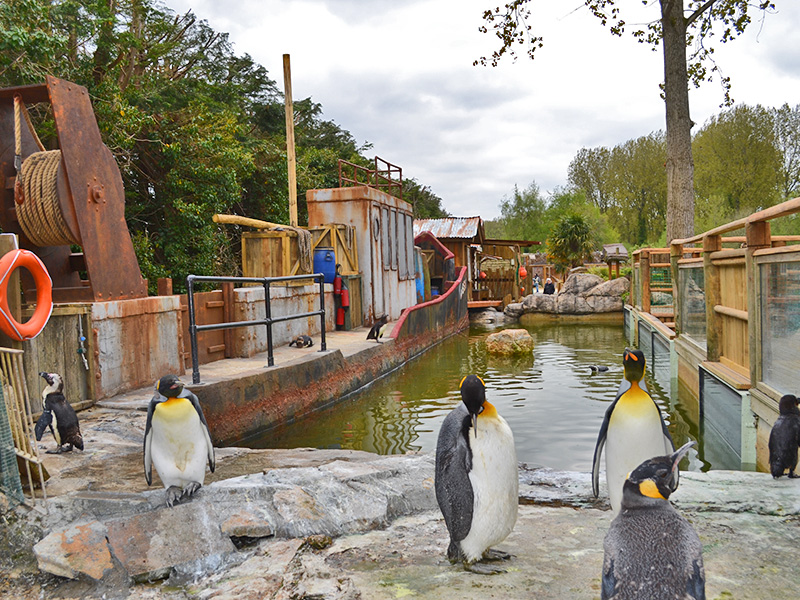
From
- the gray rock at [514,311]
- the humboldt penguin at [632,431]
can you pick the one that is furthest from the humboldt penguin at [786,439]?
the gray rock at [514,311]

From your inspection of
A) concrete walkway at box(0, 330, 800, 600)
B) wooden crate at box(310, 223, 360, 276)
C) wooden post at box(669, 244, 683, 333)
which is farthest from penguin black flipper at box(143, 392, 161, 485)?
wooden crate at box(310, 223, 360, 276)

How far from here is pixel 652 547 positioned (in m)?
2.29

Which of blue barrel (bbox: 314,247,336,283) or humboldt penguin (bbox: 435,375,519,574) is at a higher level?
blue barrel (bbox: 314,247,336,283)

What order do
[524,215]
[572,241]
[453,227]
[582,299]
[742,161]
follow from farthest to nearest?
1. [524,215]
2. [742,161]
3. [572,241]
4. [453,227]
5. [582,299]

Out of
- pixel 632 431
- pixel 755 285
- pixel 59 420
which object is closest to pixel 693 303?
pixel 755 285

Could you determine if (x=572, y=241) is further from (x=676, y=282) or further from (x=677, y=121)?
(x=676, y=282)

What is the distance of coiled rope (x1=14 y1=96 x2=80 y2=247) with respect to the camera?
24.2 ft

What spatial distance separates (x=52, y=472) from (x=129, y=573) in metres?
1.69

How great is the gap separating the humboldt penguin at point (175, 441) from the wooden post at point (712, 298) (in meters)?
5.92

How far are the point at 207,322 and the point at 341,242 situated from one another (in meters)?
6.17

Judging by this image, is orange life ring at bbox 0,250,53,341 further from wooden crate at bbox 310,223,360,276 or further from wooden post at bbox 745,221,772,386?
wooden crate at bbox 310,223,360,276

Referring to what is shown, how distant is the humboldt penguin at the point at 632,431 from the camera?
3957 mm

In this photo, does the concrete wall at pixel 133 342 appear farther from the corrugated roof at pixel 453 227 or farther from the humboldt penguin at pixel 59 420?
the corrugated roof at pixel 453 227

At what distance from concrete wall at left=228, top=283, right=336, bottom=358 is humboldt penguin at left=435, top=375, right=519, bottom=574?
7166 mm
